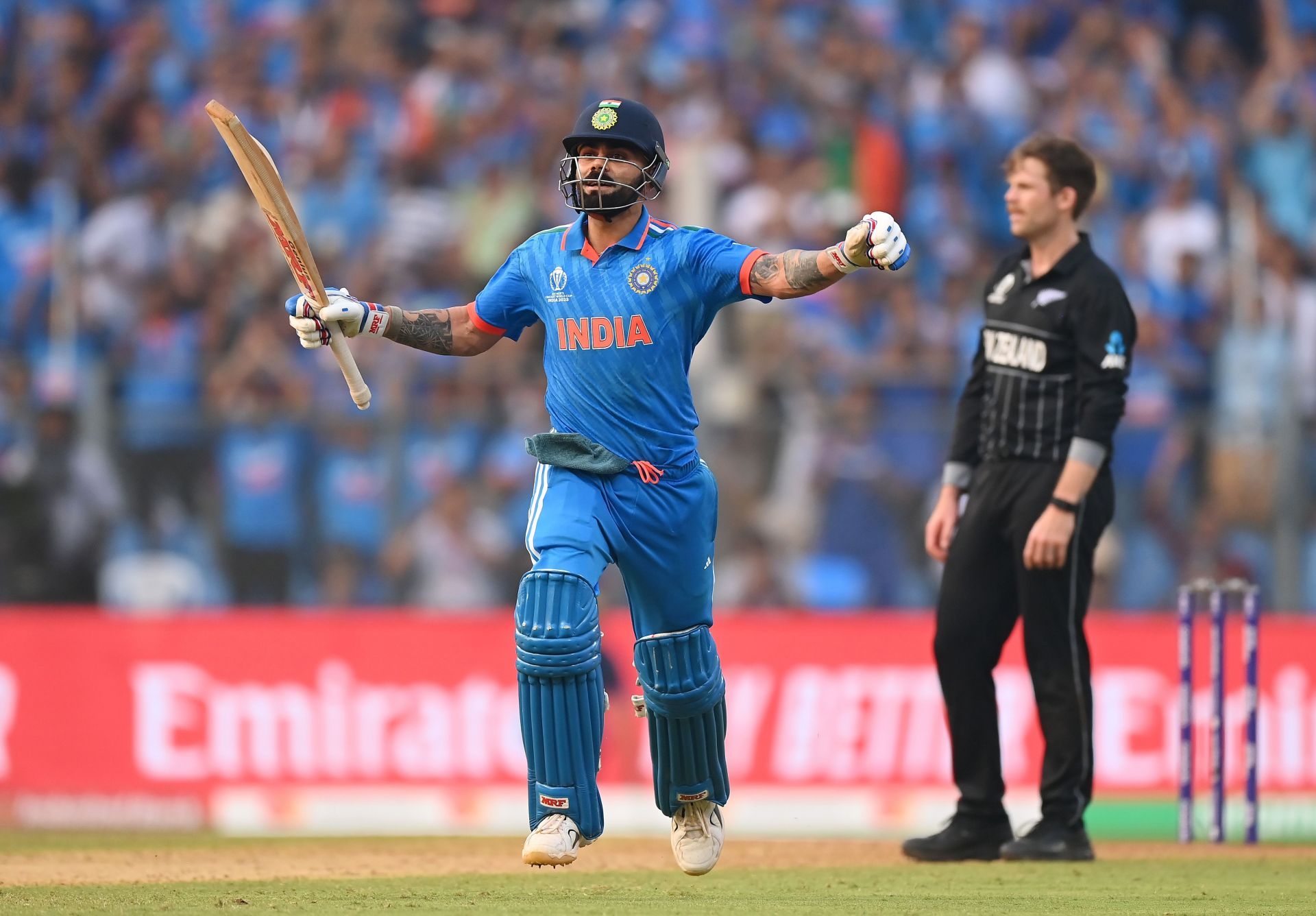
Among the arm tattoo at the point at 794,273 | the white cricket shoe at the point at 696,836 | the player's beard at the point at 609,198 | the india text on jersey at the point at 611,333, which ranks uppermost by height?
the player's beard at the point at 609,198

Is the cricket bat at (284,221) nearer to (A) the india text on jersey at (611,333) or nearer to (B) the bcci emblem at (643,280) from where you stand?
(A) the india text on jersey at (611,333)

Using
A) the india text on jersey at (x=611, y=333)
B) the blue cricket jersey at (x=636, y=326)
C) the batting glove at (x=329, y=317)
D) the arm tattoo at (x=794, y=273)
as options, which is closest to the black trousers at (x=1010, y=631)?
the blue cricket jersey at (x=636, y=326)

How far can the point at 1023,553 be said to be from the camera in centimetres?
697

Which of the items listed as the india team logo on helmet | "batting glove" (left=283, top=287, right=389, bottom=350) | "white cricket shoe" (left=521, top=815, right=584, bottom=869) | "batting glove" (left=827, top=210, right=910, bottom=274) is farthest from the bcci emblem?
"white cricket shoe" (left=521, top=815, right=584, bottom=869)

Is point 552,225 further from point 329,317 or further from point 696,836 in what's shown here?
point 696,836

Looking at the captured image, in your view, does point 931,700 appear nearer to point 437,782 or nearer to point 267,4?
point 437,782

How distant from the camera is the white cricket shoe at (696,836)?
19.9 feet

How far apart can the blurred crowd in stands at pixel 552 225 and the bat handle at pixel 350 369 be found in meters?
4.72

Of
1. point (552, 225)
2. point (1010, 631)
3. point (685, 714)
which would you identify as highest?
point (552, 225)

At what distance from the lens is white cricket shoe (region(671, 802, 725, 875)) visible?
6.07 metres

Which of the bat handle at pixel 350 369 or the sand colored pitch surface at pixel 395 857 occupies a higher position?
the bat handle at pixel 350 369

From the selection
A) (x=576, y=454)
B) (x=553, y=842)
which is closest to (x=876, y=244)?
(x=576, y=454)

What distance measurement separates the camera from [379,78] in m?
14.5

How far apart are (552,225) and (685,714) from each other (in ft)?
23.9
